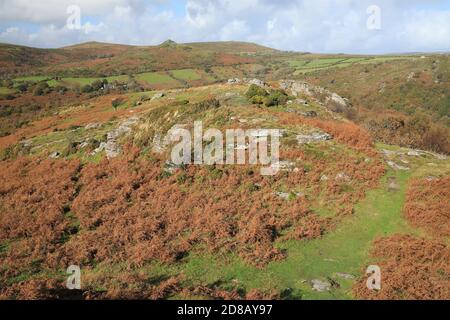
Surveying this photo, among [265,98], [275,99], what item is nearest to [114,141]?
[265,98]

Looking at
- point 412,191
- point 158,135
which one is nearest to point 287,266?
point 412,191

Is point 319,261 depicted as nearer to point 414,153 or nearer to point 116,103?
point 414,153

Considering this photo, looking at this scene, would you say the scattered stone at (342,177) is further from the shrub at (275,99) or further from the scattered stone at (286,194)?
the shrub at (275,99)

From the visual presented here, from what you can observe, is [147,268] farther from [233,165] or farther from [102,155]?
[102,155]

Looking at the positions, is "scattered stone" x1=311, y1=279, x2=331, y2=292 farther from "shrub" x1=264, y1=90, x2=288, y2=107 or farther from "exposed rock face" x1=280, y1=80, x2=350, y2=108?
"exposed rock face" x1=280, y1=80, x2=350, y2=108

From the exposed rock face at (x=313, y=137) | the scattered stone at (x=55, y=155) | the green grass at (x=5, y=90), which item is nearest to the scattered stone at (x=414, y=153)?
the exposed rock face at (x=313, y=137)
